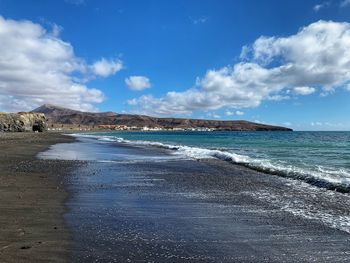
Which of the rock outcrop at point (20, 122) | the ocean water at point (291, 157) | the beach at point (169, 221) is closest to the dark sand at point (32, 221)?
the beach at point (169, 221)

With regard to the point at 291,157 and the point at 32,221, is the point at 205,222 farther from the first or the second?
the point at 291,157

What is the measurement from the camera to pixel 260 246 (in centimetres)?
755

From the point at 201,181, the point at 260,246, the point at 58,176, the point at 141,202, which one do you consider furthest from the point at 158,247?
the point at 58,176

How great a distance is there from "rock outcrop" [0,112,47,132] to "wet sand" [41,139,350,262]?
107616 mm

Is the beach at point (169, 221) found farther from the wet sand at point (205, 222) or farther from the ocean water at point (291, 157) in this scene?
the ocean water at point (291, 157)

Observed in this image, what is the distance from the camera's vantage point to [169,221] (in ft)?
31.2

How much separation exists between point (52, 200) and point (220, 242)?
631 centimetres

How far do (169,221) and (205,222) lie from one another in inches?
36.0

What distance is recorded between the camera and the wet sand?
7066mm

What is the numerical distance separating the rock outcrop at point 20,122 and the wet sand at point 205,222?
108 m

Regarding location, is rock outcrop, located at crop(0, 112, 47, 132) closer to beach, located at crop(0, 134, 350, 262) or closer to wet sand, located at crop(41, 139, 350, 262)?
beach, located at crop(0, 134, 350, 262)

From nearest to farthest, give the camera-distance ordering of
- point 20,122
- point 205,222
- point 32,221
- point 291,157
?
point 32,221 → point 205,222 → point 291,157 → point 20,122

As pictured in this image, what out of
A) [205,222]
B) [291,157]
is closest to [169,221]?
[205,222]

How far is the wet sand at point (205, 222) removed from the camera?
707 centimetres
